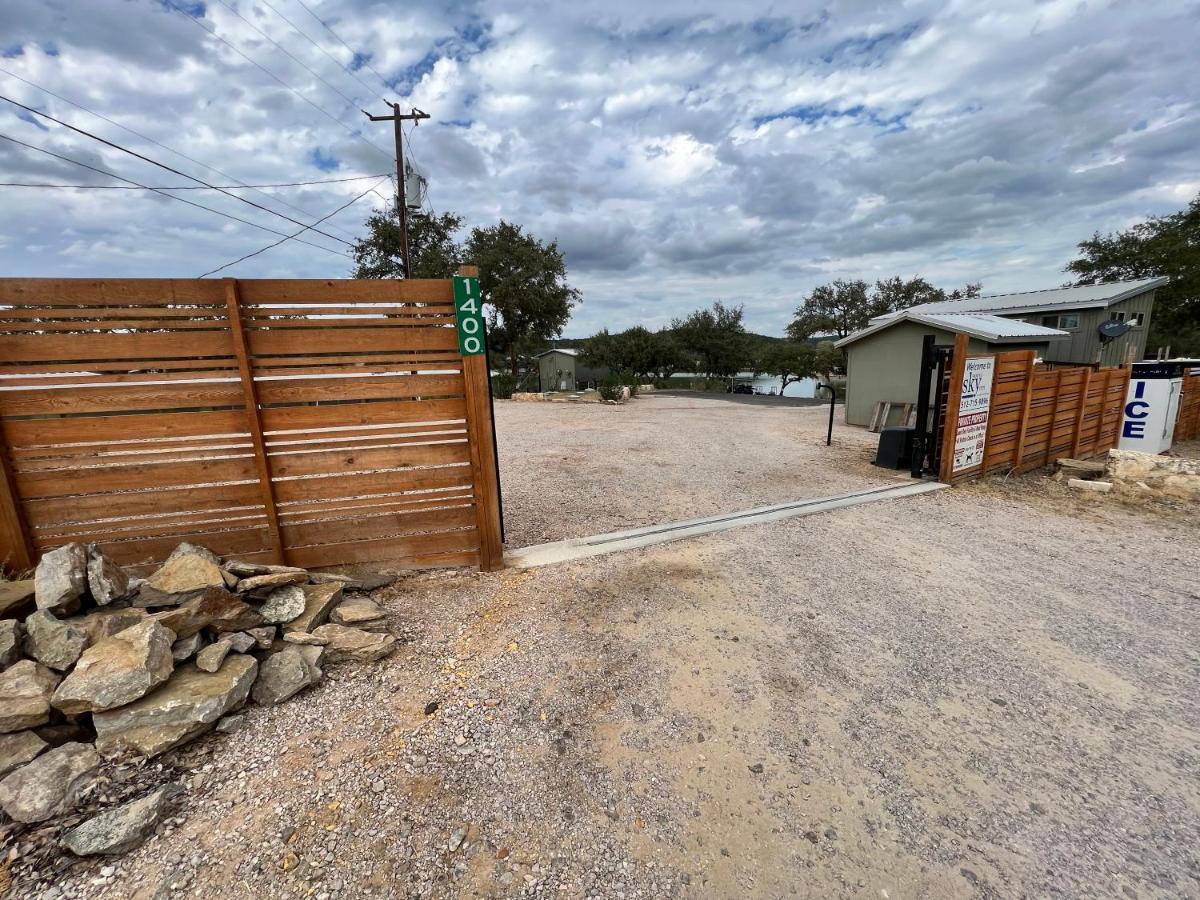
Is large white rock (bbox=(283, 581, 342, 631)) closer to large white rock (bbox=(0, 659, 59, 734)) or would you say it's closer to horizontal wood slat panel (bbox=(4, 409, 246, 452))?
large white rock (bbox=(0, 659, 59, 734))

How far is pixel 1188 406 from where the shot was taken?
31.8ft

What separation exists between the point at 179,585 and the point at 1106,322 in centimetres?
2263

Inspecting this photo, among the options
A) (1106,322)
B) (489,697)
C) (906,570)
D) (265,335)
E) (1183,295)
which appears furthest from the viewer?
(1183,295)

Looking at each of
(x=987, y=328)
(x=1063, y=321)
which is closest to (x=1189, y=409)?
(x=987, y=328)

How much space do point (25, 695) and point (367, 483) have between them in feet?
5.67

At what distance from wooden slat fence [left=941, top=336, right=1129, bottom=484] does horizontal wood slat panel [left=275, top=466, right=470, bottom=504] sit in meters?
6.06

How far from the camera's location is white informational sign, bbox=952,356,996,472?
236 inches

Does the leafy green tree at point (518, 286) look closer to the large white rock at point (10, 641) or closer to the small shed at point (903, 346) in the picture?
the small shed at point (903, 346)

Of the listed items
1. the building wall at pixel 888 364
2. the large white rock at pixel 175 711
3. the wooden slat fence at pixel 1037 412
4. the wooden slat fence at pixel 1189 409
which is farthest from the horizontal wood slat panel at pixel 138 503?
the wooden slat fence at pixel 1189 409

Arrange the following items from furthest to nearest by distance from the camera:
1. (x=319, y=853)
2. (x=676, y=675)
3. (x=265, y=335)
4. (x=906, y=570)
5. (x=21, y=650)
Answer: (x=906, y=570), (x=265, y=335), (x=676, y=675), (x=21, y=650), (x=319, y=853)

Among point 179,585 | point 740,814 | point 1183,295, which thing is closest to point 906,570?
point 740,814

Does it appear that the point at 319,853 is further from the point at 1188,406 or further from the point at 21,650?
the point at 1188,406

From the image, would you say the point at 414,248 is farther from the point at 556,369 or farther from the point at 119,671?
the point at 119,671

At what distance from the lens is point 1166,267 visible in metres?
22.3
